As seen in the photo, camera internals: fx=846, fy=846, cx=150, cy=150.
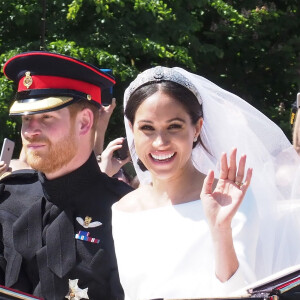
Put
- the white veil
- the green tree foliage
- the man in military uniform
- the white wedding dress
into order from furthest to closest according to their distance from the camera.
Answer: the green tree foliage, the man in military uniform, the white veil, the white wedding dress

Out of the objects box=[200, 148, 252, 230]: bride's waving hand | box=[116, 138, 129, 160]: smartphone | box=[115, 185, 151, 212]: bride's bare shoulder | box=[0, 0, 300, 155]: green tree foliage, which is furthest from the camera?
box=[0, 0, 300, 155]: green tree foliage

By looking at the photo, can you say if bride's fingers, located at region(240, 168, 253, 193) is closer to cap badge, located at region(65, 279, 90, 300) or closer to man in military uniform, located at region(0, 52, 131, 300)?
man in military uniform, located at region(0, 52, 131, 300)

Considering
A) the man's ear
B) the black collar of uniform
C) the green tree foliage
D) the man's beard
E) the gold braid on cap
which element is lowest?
the black collar of uniform

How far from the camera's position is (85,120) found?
3535mm

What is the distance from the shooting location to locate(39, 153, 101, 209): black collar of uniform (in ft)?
11.5

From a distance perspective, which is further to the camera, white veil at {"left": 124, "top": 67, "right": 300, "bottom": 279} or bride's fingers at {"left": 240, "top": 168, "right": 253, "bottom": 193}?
white veil at {"left": 124, "top": 67, "right": 300, "bottom": 279}

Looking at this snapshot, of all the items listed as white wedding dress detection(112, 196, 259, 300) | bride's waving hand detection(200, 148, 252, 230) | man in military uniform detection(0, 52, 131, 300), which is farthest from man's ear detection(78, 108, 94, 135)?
bride's waving hand detection(200, 148, 252, 230)

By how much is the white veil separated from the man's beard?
0.81 ft

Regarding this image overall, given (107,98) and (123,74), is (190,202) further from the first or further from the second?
(123,74)

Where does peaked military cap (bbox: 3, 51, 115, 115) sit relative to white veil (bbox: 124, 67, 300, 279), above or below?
above

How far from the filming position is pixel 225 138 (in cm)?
333

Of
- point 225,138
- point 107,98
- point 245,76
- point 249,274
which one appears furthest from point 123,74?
point 249,274

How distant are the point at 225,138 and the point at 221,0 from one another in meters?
6.72

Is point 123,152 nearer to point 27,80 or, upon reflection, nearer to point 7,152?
point 7,152
